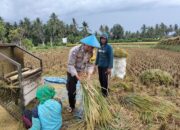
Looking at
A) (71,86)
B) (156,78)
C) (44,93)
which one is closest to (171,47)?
(156,78)

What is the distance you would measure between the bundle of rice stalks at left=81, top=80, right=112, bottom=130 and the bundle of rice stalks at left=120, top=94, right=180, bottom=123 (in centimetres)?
65

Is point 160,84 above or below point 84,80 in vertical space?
below

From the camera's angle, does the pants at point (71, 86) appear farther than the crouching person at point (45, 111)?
Yes

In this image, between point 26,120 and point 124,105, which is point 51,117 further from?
point 124,105

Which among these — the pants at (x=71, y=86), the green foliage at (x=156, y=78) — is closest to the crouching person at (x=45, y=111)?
the pants at (x=71, y=86)

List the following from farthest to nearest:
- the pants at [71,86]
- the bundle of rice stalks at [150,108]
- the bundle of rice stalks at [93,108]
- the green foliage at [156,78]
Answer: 1. the green foliage at [156,78]
2. the pants at [71,86]
3. the bundle of rice stalks at [150,108]
4. the bundle of rice stalks at [93,108]

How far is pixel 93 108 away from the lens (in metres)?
4.43

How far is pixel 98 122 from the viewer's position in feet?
14.4

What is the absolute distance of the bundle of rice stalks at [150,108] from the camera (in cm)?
484

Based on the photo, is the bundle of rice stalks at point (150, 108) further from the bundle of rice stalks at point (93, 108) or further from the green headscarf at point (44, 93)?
the green headscarf at point (44, 93)

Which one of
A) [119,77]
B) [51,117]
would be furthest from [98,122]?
[119,77]

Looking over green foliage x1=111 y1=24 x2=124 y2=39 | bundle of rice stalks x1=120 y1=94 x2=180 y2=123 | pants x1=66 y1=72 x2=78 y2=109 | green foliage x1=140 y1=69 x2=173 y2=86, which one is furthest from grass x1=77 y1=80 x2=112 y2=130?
green foliage x1=111 y1=24 x2=124 y2=39

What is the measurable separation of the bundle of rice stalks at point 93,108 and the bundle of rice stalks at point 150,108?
652mm

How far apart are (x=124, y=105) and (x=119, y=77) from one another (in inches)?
135
